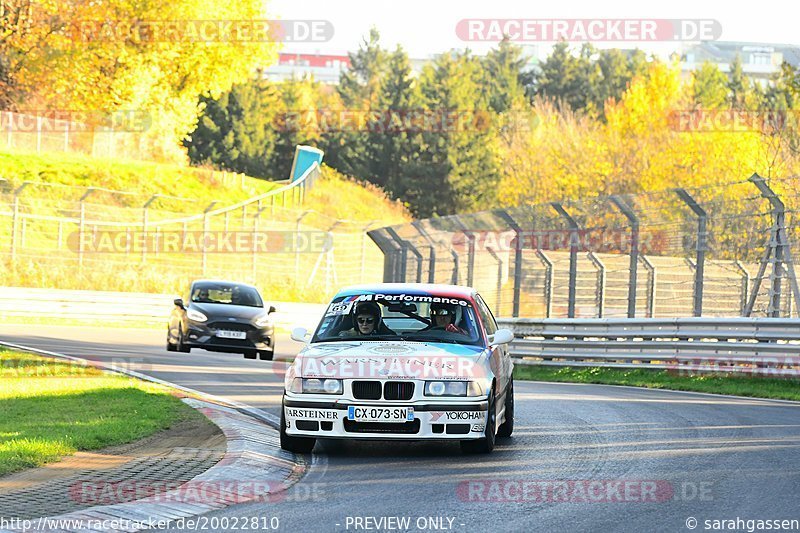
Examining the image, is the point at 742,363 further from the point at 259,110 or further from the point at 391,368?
the point at 259,110

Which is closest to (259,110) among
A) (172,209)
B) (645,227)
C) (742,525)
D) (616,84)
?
(172,209)

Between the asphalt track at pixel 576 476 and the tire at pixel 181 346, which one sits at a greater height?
the asphalt track at pixel 576 476

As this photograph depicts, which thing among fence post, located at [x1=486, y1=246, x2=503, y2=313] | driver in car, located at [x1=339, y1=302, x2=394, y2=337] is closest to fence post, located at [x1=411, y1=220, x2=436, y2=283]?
fence post, located at [x1=486, y1=246, x2=503, y2=313]

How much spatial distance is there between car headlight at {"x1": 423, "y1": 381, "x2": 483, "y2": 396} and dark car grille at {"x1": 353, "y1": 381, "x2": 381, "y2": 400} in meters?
0.37

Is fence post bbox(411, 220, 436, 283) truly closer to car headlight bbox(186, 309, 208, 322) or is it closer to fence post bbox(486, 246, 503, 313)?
fence post bbox(486, 246, 503, 313)

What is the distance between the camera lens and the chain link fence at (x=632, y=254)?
712 inches

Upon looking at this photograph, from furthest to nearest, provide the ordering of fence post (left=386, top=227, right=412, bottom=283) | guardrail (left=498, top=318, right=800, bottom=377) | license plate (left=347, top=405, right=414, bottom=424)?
1. fence post (left=386, top=227, right=412, bottom=283)
2. guardrail (left=498, top=318, right=800, bottom=377)
3. license plate (left=347, top=405, right=414, bottom=424)

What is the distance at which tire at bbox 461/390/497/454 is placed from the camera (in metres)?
9.91

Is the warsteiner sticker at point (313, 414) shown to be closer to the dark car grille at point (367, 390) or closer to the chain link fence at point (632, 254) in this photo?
the dark car grille at point (367, 390)

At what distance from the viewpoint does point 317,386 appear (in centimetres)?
983

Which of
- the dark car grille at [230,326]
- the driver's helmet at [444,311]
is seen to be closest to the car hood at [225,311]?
the dark car grille at [230,326]

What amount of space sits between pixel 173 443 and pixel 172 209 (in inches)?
1535

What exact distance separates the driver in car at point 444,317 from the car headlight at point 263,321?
12.5 metres

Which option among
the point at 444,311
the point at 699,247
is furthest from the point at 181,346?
the point at 444,311
